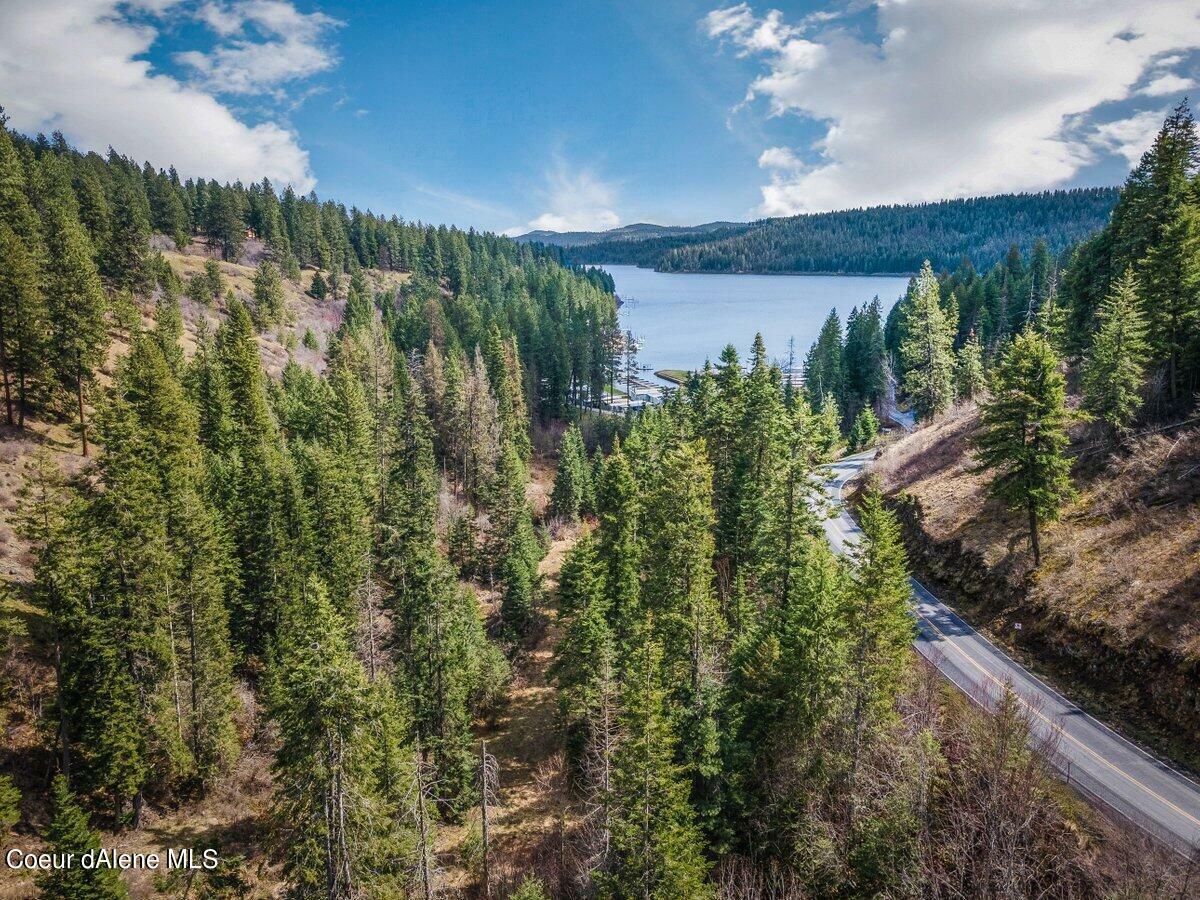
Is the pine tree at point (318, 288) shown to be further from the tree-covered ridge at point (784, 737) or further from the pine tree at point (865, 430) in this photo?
the tree-covered ridge at point (784, 737)

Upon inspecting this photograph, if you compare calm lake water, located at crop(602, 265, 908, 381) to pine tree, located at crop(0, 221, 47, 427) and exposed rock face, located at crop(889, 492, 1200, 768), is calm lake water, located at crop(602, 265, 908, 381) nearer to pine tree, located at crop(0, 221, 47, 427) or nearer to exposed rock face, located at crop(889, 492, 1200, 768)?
exposed rock face, located at crop(889, 492, 1200, 768)

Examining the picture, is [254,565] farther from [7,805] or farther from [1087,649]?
[1087,649]

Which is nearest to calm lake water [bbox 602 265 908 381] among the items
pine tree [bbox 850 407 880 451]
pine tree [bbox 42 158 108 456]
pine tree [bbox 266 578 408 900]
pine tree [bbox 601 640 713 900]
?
pine tree [bbox 850 407 880 451]

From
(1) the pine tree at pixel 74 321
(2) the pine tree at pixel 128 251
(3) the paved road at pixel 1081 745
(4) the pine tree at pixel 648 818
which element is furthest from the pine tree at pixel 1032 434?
(2) the pine tree at pixel 128 251

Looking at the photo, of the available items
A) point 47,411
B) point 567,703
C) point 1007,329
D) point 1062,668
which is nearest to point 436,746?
point 567,703

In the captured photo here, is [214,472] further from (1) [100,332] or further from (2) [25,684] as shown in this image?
(1) [100,332]
